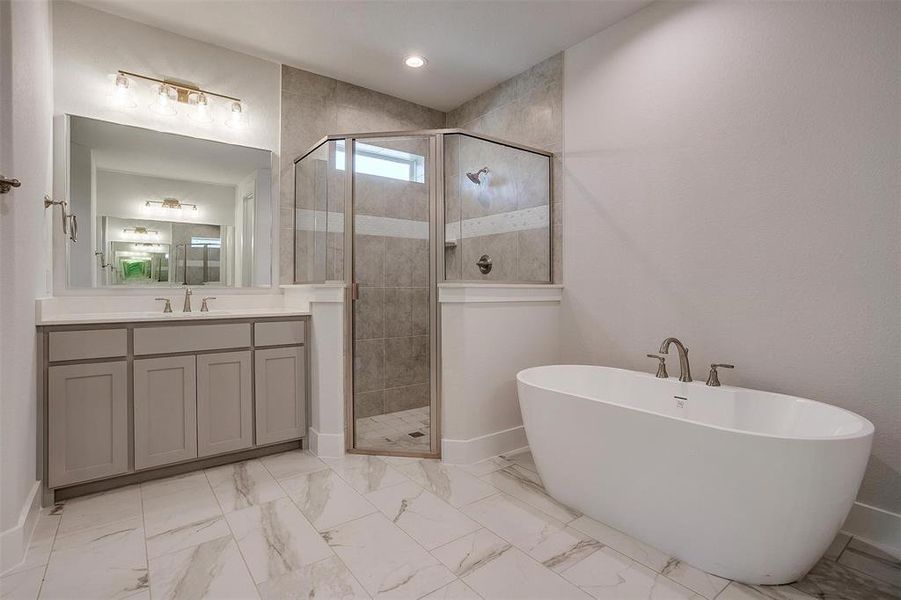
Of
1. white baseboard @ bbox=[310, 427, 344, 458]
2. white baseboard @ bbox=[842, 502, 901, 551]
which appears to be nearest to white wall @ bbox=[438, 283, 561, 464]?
white baseboard @ bbox=[310, 427, 344, 458]

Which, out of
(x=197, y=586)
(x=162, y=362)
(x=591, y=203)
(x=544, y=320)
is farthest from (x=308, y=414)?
(x=591, y=203)

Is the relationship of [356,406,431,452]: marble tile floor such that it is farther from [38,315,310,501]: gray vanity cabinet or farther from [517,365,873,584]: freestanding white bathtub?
[517,365,873,584]: freestanding white bathtub

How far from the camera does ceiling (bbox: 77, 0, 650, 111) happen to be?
2492 mm

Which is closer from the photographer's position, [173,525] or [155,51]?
[173,525]

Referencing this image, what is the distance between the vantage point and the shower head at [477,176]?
108 inches

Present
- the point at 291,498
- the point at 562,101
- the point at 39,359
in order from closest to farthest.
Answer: the point at 39,359, the point at 291,498, the point at 562,101

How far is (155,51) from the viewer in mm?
2699

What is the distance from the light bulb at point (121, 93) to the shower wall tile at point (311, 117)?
2.93ft

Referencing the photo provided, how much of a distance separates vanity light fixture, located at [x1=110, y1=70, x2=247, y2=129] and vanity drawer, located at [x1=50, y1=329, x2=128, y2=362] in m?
1.44

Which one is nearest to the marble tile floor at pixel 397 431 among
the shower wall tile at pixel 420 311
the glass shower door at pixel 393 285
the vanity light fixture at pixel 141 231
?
the glass shower door at pixel 393 285

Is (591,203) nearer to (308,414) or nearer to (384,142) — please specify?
(384,142)

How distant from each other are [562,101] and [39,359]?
3310mm

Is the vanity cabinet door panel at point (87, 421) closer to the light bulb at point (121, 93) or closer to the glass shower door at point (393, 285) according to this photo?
the glass shower door at point (393, 285)

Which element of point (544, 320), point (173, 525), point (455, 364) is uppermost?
point (544, 320)
